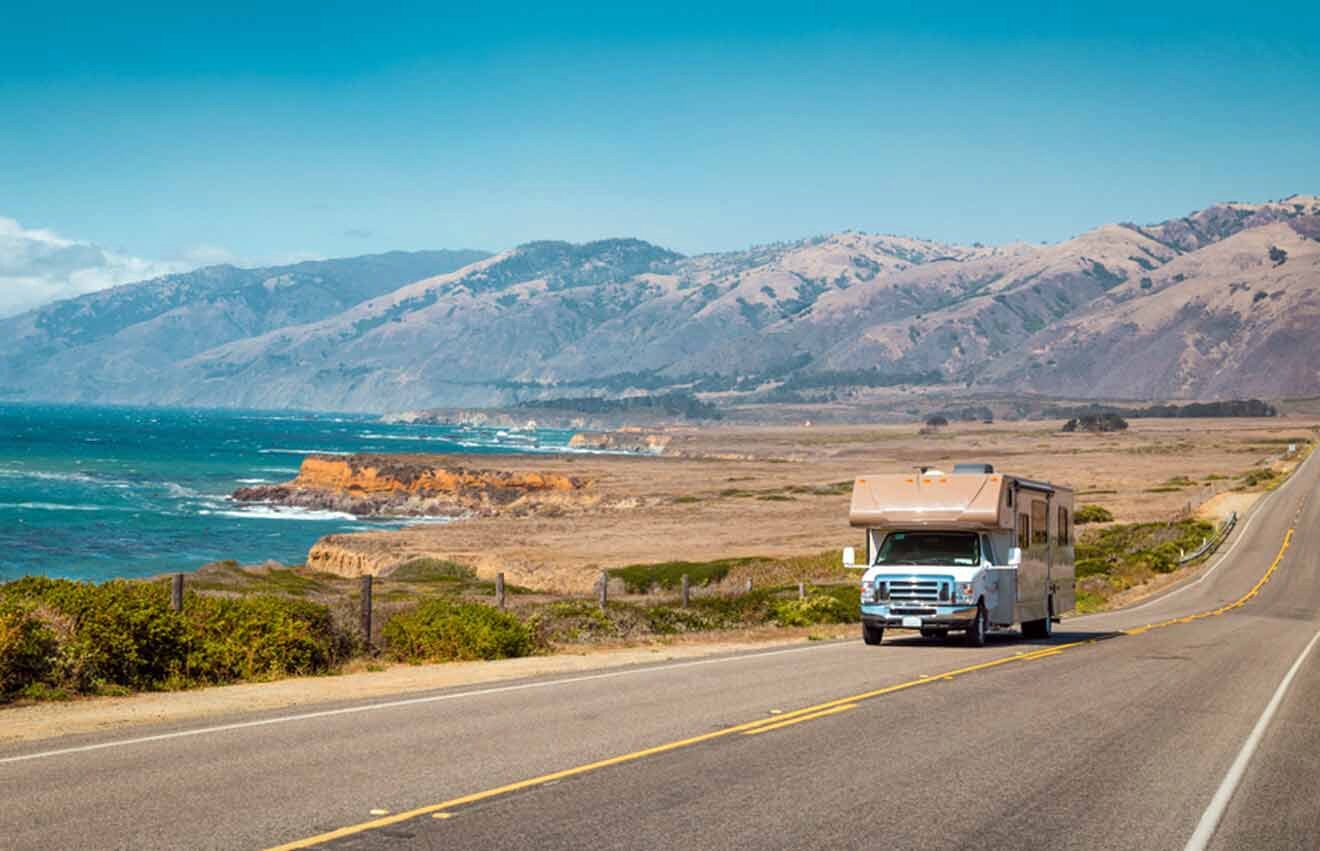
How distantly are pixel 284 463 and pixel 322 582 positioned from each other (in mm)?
121321

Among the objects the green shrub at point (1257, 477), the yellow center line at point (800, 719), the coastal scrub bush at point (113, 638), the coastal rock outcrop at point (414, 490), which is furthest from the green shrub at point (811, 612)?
the green shrub at point (1257, 477)

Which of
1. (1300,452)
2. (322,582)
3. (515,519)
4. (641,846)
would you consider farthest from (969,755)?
(1300,452)

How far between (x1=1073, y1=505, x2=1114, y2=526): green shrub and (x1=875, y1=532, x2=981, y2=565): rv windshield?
59.2m

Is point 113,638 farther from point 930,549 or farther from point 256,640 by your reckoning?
point 930,549

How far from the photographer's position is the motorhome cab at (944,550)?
80.0 feet

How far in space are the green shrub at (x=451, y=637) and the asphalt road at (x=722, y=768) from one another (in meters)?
4.00

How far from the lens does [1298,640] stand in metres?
30.9

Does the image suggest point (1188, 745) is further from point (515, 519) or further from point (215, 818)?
point (515, 519)

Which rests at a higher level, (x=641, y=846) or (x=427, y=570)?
(x=641, y=846)

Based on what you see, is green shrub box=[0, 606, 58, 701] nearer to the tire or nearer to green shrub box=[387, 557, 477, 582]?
the tire

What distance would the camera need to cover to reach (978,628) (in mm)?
24812

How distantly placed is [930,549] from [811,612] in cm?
896

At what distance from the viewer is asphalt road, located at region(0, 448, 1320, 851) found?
959 centimetres

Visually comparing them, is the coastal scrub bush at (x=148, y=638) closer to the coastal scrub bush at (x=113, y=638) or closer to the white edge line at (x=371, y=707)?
the coastal scrub bush at (x=113, y=638)
